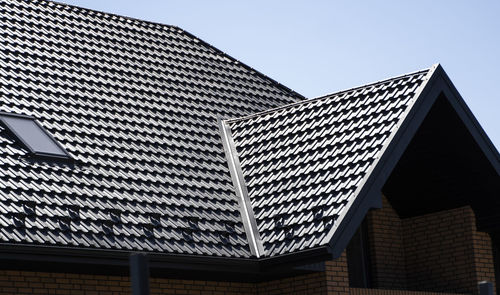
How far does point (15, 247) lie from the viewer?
375 inches

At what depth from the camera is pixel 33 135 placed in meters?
11.8

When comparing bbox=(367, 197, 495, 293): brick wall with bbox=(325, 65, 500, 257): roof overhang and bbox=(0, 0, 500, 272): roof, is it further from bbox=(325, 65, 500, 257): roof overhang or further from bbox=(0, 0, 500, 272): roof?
bbox=(0, 0, 500, 272): roof

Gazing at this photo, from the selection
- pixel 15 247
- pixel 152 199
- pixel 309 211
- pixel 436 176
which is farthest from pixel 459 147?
pixel 15 247

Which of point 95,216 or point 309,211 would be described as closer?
point 95,216

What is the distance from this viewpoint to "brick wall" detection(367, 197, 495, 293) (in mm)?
14203

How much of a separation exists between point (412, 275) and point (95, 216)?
18.5ft

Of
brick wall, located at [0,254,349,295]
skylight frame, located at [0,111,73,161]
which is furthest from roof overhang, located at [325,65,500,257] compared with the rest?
skylight frame, located at [0,111,73,161]

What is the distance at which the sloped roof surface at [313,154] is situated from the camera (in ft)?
39.1

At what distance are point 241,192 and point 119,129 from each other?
6.07 feet

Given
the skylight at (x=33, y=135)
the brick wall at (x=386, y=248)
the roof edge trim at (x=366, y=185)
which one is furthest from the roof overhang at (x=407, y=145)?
the skylight at (x=33, y=135)

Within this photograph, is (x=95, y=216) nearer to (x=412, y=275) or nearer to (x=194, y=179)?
(x=194, y=179)

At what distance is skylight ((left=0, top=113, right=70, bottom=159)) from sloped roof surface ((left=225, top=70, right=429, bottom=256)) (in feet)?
8.87

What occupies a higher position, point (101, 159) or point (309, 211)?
point (101, 159)

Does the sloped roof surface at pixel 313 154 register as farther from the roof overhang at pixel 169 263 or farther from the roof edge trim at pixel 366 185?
the roof overhang at pixel 169 263
